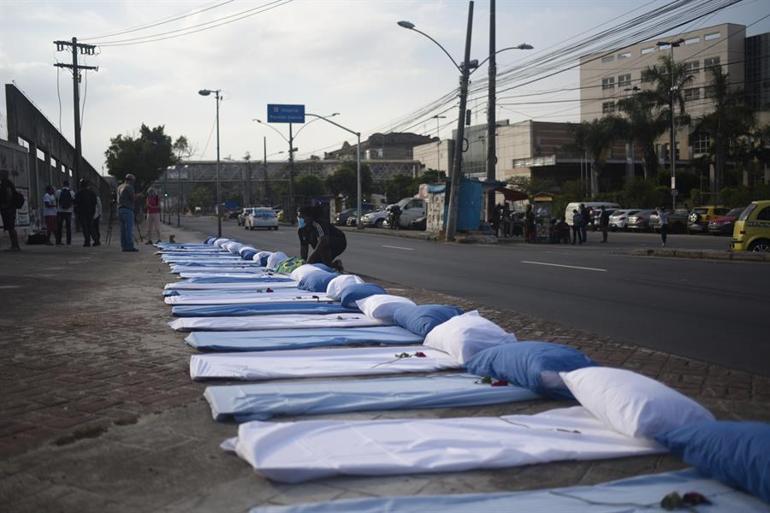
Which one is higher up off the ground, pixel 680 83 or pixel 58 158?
pixel 680 83

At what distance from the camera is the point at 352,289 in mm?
9281

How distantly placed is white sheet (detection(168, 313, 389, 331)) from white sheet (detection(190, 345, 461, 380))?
1.31 m

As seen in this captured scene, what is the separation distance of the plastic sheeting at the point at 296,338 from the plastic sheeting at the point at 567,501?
3.62 m

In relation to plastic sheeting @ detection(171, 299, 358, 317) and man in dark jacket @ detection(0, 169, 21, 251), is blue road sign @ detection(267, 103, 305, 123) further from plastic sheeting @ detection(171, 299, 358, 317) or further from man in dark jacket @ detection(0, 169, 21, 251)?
plastic sheeting @ detection(171, 299, 358, 317)

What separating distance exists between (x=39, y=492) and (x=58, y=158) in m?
35.4

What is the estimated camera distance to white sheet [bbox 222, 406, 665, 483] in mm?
3625

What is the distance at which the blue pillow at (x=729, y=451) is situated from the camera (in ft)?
10.8

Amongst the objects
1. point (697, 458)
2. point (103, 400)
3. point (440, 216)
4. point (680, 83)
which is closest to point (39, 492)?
point (103, 400)

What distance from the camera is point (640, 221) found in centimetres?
4281

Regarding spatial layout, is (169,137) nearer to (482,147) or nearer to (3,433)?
(482,147)

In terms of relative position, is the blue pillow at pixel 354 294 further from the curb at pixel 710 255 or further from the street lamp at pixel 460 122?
the street lamp at pixel 460 122

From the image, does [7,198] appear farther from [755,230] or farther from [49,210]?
[755,230]

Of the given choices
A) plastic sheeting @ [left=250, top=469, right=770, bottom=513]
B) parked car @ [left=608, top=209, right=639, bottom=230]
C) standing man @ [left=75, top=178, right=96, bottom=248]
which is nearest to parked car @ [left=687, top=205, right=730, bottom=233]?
parked car @ [left=608, top=209, right=639, bottom=230]

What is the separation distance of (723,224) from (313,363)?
115 ft
